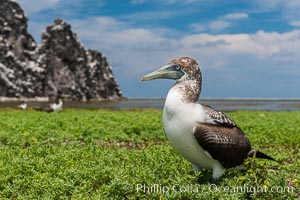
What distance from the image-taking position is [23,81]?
107 m

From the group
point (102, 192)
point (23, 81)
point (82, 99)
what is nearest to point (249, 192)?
point (102, 192)

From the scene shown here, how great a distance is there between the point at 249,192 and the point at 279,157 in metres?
5.64

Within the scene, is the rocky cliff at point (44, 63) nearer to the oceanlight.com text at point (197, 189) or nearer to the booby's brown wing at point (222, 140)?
the booby's brown wing at point (222, 140)

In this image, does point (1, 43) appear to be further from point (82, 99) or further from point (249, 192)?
point (249, 192)

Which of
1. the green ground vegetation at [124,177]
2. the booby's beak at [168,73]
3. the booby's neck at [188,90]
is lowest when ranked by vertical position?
the green ground vegetation at [124,177]

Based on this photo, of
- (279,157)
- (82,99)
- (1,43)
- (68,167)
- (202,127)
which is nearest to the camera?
(202,127)

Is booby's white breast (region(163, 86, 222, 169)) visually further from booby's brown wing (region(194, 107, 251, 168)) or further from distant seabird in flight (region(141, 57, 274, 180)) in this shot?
booby's brown wing (region(194, 107, 251, 168))

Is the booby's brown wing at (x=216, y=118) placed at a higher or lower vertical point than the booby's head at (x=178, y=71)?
lower

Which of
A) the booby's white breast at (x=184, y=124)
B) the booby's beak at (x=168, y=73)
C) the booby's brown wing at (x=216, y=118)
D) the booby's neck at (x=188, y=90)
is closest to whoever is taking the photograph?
the booby's white breast at (x=184, y=124)

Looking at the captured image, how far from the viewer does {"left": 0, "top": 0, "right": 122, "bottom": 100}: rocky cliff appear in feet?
347

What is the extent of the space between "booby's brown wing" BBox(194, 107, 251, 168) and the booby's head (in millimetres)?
695

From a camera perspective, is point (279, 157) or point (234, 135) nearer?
A: point (234, 135)

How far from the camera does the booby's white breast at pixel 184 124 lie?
7.36 metres

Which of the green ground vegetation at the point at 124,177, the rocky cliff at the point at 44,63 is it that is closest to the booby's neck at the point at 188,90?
the green ground vegetation at the point at 124,177
